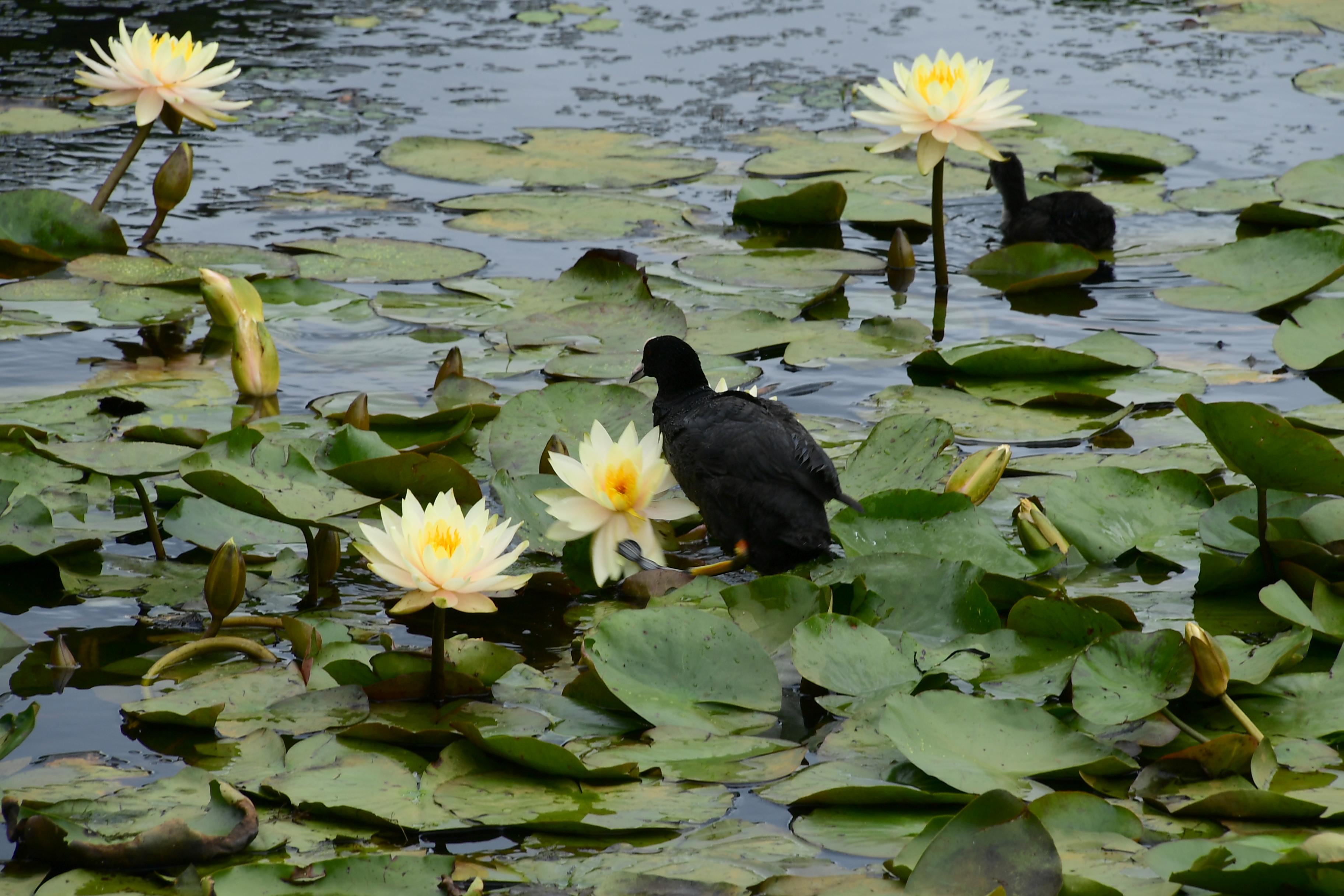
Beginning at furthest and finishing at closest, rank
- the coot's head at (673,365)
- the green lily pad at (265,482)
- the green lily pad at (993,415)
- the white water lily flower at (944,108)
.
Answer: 1. the white water lily flower at (944,108)
2. the green lily pad at (993,415)
3. the coot's head at (673,365)
4. the green lily pad at (265,482)

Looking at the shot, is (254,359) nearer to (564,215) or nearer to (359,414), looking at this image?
(359,414)

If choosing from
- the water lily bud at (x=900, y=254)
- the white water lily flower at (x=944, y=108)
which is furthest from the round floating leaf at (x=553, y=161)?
the white water lily flower at (x=944, y=108)

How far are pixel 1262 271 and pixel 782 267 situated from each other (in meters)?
1.76

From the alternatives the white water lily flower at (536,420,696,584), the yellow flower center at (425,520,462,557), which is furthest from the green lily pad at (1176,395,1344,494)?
the yellow flower center at (425,520,462,557)

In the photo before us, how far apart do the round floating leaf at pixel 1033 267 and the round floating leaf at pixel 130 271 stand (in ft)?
9.94

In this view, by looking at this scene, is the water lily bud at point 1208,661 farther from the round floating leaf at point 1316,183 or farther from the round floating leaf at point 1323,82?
the round floating leaf at point 1323,82

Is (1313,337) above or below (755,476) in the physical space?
below

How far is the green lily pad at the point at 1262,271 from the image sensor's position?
480cm

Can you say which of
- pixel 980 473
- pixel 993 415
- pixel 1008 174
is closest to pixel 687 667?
pixel 980 473

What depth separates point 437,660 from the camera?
2.55 m

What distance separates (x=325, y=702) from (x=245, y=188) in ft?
13.8

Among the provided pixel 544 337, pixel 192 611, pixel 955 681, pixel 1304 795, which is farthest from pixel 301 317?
pixel 1304 795

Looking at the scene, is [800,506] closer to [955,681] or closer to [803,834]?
[955,681]

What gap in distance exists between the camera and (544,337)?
444 centimetres
